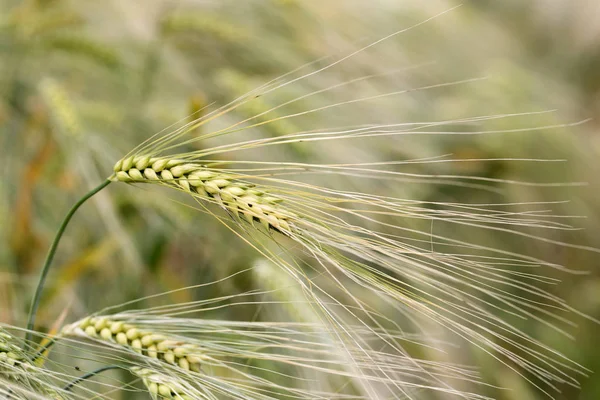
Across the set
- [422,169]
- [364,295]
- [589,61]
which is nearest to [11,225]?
[364,295]

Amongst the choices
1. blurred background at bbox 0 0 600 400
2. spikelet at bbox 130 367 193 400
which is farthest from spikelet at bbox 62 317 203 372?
blurred background at bbox 0 0 600 400

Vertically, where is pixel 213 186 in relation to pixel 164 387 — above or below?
above

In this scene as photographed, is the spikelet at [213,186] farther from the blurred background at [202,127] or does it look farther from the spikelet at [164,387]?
the blurred background at [202,127]

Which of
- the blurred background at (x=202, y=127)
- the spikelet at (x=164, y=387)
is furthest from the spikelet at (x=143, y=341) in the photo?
the blurred background at (x=202, y=127)

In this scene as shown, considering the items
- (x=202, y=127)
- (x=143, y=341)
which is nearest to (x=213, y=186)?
(x=143, y=341)

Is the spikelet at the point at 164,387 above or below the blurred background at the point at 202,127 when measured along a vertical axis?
below

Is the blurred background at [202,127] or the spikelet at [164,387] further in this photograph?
the blurred background at [202,127]

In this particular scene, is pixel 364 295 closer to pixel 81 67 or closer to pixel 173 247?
pixel 173 247

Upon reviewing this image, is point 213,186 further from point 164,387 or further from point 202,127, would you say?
point 202,127

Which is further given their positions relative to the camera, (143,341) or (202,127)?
(202,127)
